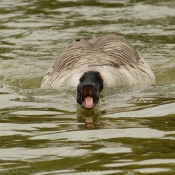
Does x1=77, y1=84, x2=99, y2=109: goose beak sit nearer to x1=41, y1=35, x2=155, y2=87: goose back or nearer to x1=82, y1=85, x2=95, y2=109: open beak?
x1=82, y1=85, x2=95, y2=109: open beak

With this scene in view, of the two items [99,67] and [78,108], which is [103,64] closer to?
[99,67]

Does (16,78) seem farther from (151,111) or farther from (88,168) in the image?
(88,168)

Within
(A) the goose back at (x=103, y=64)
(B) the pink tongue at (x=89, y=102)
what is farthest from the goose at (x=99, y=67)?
(B) the pink tongue at (x=89, y=102)

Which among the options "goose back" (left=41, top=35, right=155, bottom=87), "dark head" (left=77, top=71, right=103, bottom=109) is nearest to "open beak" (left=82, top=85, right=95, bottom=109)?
"dark head" (left=77, top=71, right=103, bottom=109)

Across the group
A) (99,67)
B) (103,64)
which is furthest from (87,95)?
(103,64)

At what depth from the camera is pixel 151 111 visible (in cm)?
984

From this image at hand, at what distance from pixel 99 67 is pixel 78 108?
1.14 metres

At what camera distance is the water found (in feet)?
24.0

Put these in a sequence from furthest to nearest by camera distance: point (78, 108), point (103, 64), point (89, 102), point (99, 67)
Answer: point (103, 64), point (99, 67), point (78, 108), point (89, 102)

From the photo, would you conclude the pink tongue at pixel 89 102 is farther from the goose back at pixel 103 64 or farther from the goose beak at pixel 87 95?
the goose back at pixel 103 64

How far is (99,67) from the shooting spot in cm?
1096

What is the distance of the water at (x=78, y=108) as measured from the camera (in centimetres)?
730

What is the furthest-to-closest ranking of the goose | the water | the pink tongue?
1. the goose
2. the pink tongue
3. the water

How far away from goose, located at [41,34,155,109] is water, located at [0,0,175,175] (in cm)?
22
